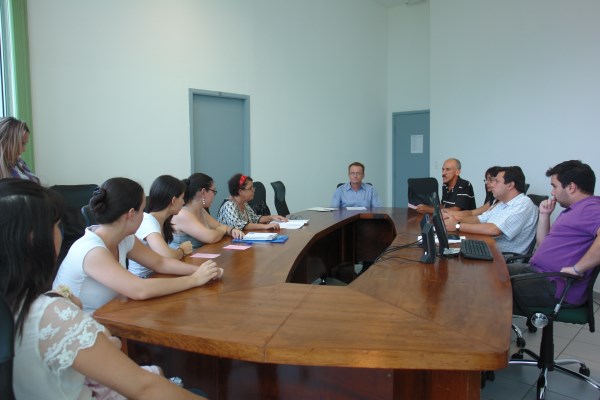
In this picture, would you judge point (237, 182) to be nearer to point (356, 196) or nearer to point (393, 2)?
point (356, 196)

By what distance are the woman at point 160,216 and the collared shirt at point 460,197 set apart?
308cm

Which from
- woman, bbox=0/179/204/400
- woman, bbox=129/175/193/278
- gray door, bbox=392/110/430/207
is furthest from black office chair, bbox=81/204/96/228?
gray door, bbox=392/110/430/207

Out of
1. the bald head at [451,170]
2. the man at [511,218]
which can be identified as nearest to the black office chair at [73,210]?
the man at [511,218]

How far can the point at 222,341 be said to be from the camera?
4.40 feet

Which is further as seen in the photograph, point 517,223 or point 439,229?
point 517,223

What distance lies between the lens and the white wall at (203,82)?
3914 millimetres

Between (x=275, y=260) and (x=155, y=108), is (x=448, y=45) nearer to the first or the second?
(x=155, y=108)

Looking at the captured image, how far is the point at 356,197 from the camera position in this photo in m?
5.28

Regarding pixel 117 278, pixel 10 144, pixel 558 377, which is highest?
pixel 10 144

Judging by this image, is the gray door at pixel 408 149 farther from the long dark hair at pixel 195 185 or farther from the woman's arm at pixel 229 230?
the long dark hair at pixel 195 185

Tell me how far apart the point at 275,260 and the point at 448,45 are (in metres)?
4.60

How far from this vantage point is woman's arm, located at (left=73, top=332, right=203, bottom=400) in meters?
0.99

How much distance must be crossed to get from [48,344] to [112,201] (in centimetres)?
90

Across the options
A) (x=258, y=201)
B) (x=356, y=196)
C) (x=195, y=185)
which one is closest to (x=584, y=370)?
(x=195, y=185)
